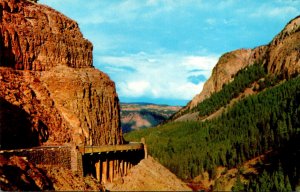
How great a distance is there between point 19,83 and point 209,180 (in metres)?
115

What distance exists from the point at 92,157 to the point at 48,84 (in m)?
12.9

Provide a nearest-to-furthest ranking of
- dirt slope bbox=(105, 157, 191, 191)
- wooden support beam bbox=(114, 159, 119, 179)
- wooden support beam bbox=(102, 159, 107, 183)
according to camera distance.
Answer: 1. wooden support beam bbox=(102, 159, 107, 183)
2. dirt slope bbox=(105, 157, 191, 191)
3. wooden support beam bbox=(114, 159, 119, 179)

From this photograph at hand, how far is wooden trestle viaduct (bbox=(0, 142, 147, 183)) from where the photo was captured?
178 feet

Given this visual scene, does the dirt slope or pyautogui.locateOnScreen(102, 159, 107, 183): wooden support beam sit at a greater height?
pyautogui.locateOnScreen(102, 159, 107, 183): wooden support beam

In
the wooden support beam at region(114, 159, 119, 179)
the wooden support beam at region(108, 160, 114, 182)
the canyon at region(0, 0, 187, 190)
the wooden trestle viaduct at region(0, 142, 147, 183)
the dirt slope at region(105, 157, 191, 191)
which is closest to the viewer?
the wooden trestle viaduct at region(0, 142, 147, 183)

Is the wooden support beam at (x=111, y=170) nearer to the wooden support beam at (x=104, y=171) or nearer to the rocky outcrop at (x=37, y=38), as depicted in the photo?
the wooden support beam at (x=104, y=171)

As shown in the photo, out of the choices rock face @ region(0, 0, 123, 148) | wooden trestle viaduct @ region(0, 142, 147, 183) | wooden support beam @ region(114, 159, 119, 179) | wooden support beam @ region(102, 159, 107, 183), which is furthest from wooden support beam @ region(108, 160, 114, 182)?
rock face @ region(0, 0, 123, 148)

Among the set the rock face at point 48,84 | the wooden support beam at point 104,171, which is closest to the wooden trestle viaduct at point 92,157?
the wooden support beam at point 104,171

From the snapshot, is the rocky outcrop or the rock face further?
the rocky outcrop

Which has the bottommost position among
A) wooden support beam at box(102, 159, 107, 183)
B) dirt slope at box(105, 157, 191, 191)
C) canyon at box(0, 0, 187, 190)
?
dirt slope at box(105, 157, 191, 191)

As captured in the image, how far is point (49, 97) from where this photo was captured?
7119 centimetres

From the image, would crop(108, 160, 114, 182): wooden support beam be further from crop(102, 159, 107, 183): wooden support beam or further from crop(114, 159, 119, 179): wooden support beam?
crop(102, 159, 107, 183): wooden support beam

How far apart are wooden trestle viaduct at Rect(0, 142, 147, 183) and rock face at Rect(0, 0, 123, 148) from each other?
3.16 meters

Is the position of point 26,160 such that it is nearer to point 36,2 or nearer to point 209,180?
point 36,2
